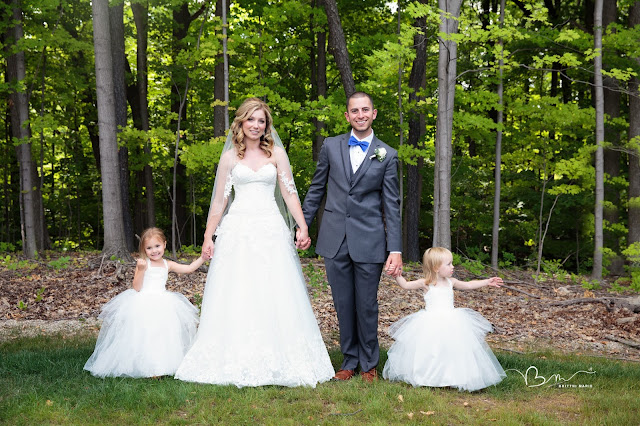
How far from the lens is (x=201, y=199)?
64.0ft

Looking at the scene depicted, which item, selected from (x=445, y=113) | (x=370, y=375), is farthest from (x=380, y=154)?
(x=445, y=113)

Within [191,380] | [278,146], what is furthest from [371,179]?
[191,380]

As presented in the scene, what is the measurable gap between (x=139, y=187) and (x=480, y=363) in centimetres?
1415

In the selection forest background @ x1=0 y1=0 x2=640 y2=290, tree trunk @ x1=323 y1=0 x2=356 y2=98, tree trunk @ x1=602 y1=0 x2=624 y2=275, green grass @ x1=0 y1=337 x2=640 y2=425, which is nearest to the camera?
green grass @ x1=0 y1=337 x2=640 y2=425

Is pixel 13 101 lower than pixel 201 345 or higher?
higher

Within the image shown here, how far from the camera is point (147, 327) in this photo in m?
4.88

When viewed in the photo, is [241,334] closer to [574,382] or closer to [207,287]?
[207,287]

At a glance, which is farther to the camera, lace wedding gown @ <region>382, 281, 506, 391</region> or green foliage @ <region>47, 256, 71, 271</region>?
green foliage @ <region>47, 256, 71, 271</region>

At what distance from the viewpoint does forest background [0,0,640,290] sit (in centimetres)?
1074

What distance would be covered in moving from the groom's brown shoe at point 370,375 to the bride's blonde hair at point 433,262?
85 cm

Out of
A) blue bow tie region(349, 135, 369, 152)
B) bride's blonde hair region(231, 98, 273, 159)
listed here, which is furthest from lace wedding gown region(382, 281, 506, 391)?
bride's blonde hair region(231, 98, 273, 159)

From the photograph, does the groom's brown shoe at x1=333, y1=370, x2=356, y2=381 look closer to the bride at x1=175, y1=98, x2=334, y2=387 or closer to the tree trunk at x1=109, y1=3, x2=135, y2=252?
the bride at x1=175, y1=98, x2=334, y2=387

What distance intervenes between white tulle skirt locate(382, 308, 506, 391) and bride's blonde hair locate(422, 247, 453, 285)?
0.27 meters

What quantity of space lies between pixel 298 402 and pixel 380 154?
1968 mm
